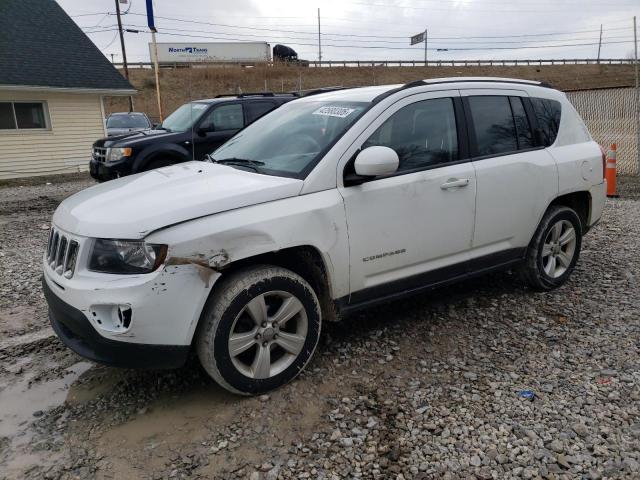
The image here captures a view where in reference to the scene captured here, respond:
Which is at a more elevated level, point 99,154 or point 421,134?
point 421,134

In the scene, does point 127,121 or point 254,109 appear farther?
point 127,121

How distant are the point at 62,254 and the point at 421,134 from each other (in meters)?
2.52

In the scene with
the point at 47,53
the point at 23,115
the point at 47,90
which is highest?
the point at 47,53

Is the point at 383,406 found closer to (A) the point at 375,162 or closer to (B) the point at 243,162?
(A) the point at 375,162

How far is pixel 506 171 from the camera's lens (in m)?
4.05

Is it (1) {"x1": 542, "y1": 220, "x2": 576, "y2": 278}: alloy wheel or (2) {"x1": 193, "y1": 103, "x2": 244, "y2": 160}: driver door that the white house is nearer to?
(2) {"x1": 193, "y1": 103, "x2": 244, "y2": 160}: driver door

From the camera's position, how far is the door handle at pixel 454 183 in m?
3.69

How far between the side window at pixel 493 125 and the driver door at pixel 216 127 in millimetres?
5906

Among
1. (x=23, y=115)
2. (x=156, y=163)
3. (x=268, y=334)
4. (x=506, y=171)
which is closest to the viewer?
(x=268, y=334)

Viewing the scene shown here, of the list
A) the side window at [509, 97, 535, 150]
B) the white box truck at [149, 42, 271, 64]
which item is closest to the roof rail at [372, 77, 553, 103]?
the side window at [509, 97, 535, 150]

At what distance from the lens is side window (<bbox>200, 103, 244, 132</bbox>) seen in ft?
31.1

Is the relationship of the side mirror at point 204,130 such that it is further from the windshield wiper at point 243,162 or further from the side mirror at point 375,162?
the side mirror at point 375,162

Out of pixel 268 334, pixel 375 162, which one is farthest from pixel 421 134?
pixel 268 334

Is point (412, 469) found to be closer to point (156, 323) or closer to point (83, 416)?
point (156, 323)
